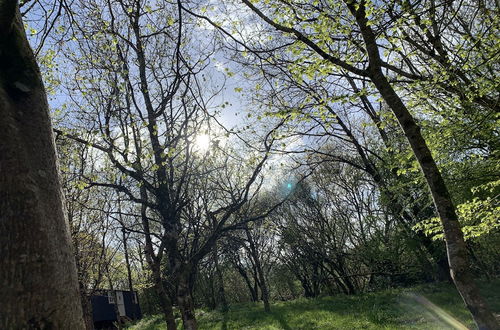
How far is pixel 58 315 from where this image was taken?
118 cm

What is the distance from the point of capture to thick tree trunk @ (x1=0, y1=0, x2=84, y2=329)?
1133 millimetres

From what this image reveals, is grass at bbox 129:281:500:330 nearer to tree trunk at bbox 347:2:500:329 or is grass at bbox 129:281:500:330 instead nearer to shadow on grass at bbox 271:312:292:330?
shadow on grass at bbox 271:312:292:330

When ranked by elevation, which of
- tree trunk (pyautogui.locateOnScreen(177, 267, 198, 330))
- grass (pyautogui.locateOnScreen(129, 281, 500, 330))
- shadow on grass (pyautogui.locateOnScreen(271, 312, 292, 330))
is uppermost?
tree trunk (pyautogui.locateOnScreen(177, 267, 198, 330))

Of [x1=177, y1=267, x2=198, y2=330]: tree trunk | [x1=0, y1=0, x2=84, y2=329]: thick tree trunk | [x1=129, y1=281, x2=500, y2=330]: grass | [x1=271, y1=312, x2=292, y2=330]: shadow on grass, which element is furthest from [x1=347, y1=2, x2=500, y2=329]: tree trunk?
[x1=271, y1=312, x2=292, y2=330]: shadow on grass

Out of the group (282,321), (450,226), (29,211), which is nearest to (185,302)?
(450,226)

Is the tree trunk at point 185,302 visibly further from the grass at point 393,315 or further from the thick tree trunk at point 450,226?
the grass at point 393,315

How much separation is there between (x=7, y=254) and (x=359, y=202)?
21206mm

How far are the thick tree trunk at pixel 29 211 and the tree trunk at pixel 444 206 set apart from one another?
4490mm

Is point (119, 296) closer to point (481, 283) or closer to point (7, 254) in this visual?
point (481, 283)

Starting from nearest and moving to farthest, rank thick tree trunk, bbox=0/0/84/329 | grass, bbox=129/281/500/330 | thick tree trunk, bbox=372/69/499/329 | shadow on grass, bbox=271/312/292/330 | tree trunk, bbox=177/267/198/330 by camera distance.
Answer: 1. thick tree trunk, bbox=0/0/84/329
2. thick tree trunk, bbox=372/69/499/329
3. tree trunk, bbox=177/267/198/330
4. grass, bbox=129/281/500/330
5. shadow on grass, bbox=271/312/292/330

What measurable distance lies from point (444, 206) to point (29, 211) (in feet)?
15.5

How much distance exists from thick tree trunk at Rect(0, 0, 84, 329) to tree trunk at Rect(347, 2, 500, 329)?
4.49m

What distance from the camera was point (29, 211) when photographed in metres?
1.26

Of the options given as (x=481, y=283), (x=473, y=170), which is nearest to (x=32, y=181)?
(x=473, y=170)
